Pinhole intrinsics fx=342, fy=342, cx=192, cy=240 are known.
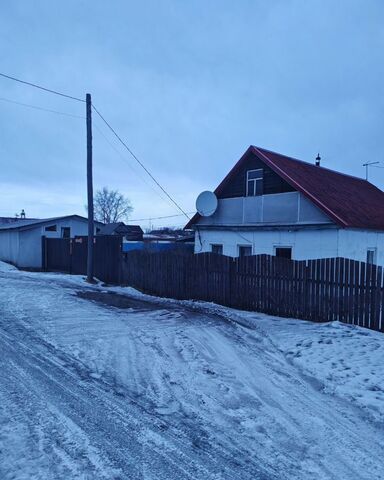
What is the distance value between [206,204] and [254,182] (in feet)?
7.88

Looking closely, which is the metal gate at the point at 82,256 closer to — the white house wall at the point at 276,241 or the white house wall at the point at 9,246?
the white house wall at the point at 9,246

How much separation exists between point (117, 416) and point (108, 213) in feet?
281

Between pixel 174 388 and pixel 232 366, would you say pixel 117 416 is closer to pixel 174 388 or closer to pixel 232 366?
pixel 174 388

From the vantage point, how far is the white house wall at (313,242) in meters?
11.7

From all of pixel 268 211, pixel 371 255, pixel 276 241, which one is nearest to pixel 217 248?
pixel 268 211

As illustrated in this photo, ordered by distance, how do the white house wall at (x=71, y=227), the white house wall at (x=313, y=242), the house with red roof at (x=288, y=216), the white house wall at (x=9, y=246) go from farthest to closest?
1. the white house wall at (x=71, y=227)
2. the white house wall at (x=9, y=246)
3. the house with red roof at (x=288, y=216)
4. the white house wall at (x=313, y=242)

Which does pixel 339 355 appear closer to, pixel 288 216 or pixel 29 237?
pixel 288 216

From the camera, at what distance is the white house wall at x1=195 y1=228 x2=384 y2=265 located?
11.7 meters

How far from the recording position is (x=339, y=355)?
5.77m

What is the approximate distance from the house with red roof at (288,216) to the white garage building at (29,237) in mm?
13864

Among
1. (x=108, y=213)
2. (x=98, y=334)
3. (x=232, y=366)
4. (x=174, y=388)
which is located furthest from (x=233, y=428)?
(x=108, y=213)

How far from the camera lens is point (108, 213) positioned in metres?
86.4

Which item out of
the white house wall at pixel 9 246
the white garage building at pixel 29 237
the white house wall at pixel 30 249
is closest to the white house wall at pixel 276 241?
the white house wall at pixel 30 249

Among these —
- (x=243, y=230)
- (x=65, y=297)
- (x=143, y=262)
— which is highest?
(x=243, y=230)
